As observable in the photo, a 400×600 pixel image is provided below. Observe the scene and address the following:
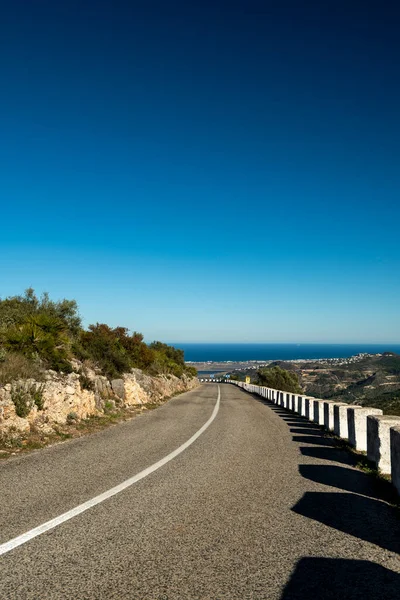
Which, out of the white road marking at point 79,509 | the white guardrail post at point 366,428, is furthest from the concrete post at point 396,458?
the white road marking at point 79,509

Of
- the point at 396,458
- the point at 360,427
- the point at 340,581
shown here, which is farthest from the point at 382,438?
the point at 340,581

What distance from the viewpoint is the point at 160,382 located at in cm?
2544

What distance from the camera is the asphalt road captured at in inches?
130

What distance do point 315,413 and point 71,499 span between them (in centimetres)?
1041

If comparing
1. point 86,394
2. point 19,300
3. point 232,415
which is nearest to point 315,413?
point 232,415

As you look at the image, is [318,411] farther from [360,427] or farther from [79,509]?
[79,509]

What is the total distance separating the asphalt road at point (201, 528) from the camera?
3307mm

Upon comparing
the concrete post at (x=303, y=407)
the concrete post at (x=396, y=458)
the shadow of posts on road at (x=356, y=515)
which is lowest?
the concrete post at (x=303, y=407)

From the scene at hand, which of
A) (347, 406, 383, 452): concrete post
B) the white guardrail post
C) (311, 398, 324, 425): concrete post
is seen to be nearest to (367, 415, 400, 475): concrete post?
the white guardrail post

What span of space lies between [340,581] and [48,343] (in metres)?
11.3

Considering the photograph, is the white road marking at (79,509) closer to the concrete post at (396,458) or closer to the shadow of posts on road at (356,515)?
the shadow of posts on road at (356,515)

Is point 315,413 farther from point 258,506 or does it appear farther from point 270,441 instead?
point 258,506

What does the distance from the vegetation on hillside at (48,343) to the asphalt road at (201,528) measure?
12.4 feet

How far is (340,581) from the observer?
11.2ft
